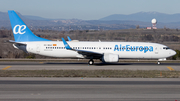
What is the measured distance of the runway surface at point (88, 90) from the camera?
46.5 ft

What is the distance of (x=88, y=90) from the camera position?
1625cm

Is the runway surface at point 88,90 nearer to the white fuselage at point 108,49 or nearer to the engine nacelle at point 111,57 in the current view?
the engine nacelle at point 111,57

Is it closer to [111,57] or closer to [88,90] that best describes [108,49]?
[111,57]

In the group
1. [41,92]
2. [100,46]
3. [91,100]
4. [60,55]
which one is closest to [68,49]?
[60,55]

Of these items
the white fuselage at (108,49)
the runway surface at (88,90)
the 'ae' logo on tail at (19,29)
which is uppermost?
the 'ae' logo on tail at (19,29)

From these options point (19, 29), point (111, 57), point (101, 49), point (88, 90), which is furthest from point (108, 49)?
point (88, 90)

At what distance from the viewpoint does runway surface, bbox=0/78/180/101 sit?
14.2 m

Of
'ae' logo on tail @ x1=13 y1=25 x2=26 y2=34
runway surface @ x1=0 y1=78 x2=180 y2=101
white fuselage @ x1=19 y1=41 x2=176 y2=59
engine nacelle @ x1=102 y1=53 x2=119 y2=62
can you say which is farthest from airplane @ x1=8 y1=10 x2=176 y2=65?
runway surface @ x1=0 y1=78 x2=180 y2=101

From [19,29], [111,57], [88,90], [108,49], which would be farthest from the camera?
[19,29]

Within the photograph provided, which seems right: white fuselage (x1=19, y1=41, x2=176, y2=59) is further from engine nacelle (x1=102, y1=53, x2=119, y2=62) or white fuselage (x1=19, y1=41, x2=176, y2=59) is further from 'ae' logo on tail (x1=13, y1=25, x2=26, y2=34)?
'ae' logo on tail (x1=13, y1=25, x2=26, y2=34)

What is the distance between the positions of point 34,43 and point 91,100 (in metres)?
21.8

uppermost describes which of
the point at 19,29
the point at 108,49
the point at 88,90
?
the point at 19,29

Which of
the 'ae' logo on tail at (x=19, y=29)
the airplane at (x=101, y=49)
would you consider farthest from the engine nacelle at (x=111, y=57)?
the 'ae' logo on tail at (x=19, y=29)

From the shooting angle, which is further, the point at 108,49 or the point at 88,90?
the point at 108,49
